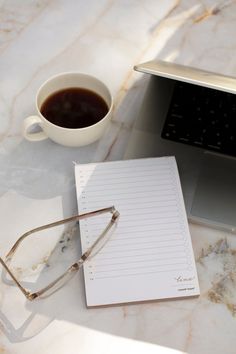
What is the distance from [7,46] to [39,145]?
0.68 feet

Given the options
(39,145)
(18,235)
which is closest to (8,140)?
(39,145)

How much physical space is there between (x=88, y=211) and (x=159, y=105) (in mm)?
201

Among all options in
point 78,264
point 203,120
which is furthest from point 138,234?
point 203,120

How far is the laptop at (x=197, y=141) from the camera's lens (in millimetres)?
745

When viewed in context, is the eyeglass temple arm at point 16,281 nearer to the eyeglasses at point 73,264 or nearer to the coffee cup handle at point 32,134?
the eyeglasses at point 73,264

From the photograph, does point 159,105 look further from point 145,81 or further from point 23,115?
point 23,115

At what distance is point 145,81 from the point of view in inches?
34.1

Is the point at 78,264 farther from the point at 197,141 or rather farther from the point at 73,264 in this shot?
the point at 197,141

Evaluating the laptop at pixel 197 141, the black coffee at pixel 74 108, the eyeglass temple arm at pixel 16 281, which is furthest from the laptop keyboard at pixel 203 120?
the eyeglass temple arm at pixel 16 281

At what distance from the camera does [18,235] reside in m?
0.72

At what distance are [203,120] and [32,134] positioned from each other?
0.82 ft

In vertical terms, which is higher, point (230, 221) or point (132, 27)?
point (132, 27)

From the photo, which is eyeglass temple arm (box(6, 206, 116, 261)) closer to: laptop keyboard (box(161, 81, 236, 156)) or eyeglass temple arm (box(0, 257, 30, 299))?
eyeglass temple arm (box(0, 257, 30, 299))

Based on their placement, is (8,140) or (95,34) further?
(95,34)
